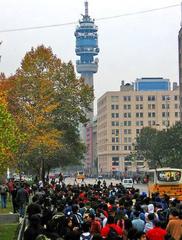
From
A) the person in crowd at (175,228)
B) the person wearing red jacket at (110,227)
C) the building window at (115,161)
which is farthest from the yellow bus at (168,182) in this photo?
the building window at (115,161)

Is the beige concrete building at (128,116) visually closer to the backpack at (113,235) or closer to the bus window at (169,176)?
the bus window at (169,176)

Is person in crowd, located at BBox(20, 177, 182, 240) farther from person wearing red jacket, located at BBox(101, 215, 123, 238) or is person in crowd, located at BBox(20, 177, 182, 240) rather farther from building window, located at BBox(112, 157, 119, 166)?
building window, located at BBox(112, 157, 119, 166)

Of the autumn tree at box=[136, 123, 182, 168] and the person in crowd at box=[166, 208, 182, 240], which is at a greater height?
the autumn tree at box=[136, 123, 182, 168]

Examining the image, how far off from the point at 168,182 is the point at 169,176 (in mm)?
440

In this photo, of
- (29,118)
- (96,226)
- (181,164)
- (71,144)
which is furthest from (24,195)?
(181,164)

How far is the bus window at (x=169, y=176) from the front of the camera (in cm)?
4059

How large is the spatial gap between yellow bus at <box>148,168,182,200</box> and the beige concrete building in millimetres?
143056

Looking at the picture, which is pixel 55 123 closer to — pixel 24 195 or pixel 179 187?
pixel 179 187

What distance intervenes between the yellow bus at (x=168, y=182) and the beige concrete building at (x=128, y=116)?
143 m

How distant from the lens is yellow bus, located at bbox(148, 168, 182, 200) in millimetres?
39969

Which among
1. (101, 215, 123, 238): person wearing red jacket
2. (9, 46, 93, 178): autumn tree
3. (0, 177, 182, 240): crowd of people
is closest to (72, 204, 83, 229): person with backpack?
(0, 177, 182, 240): crowd of people

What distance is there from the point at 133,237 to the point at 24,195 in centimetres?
1640

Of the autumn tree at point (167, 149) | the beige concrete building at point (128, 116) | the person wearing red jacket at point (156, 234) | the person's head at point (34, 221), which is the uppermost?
the beige concrete building at point (128, 116)

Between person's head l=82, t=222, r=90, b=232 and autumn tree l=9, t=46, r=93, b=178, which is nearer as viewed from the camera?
person's head l=82, t=222, r=90, b=232
